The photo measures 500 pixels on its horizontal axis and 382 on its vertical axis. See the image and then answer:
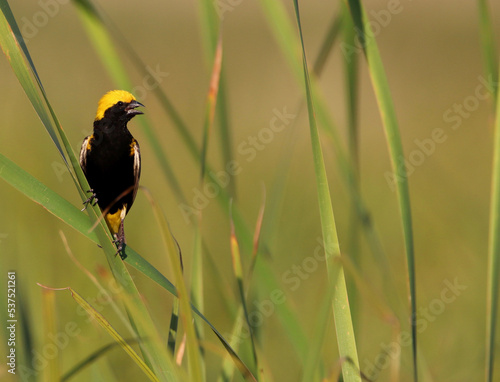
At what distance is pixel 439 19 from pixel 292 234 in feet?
28.6

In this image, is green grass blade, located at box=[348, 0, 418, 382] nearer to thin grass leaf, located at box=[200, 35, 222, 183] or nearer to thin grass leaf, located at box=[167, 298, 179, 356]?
thin grass leaf, located at box=[200, 35, 222, 183]

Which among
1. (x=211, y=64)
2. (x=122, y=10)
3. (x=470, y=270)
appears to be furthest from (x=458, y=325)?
(x=122, y=10)

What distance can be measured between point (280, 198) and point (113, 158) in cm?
70

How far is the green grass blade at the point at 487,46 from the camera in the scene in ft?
3.64

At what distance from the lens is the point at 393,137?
41.3 inches

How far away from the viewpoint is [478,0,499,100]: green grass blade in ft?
3.64

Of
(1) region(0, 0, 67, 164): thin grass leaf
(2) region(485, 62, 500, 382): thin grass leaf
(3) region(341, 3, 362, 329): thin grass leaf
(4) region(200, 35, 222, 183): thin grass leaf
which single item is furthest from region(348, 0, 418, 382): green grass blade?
(1) region(0, 0, 67, 164): thin grass leaf

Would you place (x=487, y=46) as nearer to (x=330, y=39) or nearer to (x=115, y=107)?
(x=330, y=39)

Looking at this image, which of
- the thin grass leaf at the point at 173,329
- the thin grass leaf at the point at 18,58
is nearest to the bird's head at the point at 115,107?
the thin grass leaf at the point at 18,58

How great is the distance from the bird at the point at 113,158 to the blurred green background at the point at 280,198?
5.9 inches

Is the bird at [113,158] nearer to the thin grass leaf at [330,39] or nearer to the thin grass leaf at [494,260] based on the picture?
the thin grass leaf at [330,39]

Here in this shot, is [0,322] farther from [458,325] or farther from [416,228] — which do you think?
[416,228]

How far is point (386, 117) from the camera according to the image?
3.47 ft

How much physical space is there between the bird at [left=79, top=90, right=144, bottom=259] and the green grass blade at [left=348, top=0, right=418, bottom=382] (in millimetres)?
825
